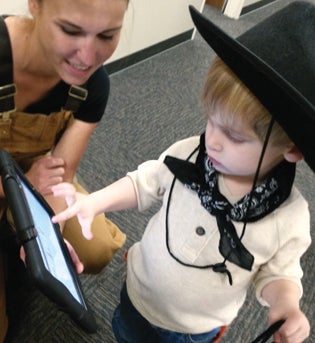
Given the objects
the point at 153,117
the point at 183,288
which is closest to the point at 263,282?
the point at 183,288

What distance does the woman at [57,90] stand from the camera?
733mm

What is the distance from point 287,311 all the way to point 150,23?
2.00 meters

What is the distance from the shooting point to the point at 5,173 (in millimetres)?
609

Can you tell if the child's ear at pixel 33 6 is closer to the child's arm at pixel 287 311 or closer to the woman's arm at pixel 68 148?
the woman's arm at pixel 68 148

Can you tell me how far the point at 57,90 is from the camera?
3.10ft

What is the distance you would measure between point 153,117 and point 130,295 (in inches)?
51.2

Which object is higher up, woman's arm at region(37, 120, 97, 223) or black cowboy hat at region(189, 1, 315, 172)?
black cowboy hat at region(189, 1, 315, 172)

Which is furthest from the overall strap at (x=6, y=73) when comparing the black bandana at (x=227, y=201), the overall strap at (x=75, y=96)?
the black bandana at (x=227, y=201)

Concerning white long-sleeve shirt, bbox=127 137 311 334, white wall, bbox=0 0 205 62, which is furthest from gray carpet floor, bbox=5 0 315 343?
white long-sleeve shirt, bbox=127 137 311 334

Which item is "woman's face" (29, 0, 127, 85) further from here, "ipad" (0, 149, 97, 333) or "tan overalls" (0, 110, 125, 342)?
"ipad" (0, 149, 97, 333)

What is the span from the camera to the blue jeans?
2.56ft

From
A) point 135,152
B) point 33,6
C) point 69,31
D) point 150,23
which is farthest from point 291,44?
point 150,23

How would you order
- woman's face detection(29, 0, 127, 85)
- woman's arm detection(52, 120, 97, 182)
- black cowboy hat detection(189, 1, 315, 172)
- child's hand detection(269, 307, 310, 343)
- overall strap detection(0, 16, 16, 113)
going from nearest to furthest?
black cowboy hat detection(189, 1, 315, 172), child's hand detection(269, 307, 310, 343), woman's face detection(29, 0, 127, 85), overall strap detection(0, 16, 16, 113), woman's arm detection(52, 120, 97, 182)

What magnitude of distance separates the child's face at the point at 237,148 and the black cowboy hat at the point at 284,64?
70 millimetres
